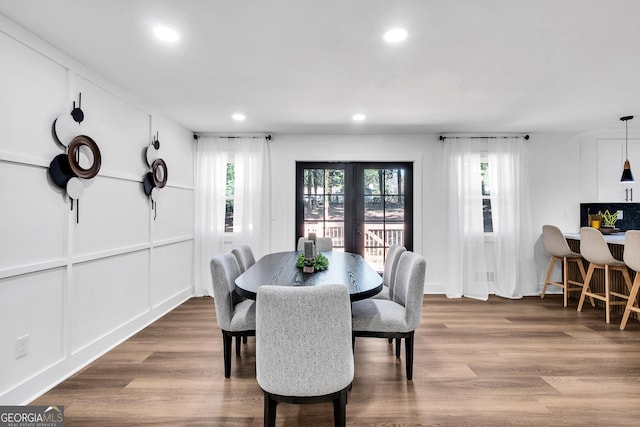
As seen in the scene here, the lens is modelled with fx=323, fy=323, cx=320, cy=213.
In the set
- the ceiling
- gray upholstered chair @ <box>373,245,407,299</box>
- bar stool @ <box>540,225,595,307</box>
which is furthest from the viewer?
bar stool @ <box>540,225,595,307</box>

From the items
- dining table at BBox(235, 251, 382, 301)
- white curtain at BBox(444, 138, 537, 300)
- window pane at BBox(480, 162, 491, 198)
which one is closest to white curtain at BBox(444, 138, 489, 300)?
white curtain at BBox(444, 138, 537, 300)

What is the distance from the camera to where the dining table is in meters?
2.00

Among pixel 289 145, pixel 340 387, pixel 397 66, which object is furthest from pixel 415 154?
pixel 340 387

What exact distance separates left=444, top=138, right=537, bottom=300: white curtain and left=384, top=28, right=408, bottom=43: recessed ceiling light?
Result: 113 inches

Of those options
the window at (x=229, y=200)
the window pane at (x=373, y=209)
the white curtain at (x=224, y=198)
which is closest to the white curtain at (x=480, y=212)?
the window pane at (x=373, y=209)

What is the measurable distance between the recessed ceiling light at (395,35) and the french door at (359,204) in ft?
8.91

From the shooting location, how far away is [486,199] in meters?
4.76

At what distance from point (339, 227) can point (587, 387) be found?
10.6 feet

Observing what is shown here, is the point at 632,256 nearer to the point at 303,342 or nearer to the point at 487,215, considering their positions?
the point at 487,215

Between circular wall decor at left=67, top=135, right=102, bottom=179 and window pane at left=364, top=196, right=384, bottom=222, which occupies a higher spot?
circular wall decor at left=67, top=135, right=102, bottom=179

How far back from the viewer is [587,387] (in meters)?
2.29

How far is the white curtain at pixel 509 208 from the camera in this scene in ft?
15.2

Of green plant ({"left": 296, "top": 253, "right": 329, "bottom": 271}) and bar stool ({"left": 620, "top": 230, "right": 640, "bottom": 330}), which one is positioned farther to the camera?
bar stool ({"left": 620, "top": 230, "right": 640, "bottom": 330})

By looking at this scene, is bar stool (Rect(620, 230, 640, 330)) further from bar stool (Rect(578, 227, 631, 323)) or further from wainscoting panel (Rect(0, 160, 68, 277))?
wainscoting panel (Rect(0, 160, 68, 277))
